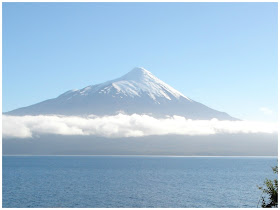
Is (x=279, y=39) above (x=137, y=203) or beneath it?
above

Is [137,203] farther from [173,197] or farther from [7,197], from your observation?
[7,197]

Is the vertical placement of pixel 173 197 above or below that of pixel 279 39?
below

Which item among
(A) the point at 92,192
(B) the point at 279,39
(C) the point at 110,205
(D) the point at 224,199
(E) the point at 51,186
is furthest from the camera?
(E) the point at 51,186

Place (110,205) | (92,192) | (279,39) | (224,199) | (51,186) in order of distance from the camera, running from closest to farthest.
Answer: (279,39), (110,205), (224,199), (92,192), (51,186)

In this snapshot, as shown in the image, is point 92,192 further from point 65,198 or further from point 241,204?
point 241,204

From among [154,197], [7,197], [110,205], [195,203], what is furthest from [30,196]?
[195,203]

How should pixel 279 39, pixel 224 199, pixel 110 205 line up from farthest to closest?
1. pixel 224 199
2. pixel 110 205
3. pixel 279 39

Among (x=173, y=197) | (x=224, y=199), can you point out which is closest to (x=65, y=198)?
(x=173, y=197)

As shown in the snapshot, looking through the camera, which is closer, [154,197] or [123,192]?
[154,197]

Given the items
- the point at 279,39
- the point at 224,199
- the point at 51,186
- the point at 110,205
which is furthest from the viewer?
the point at 51,186
